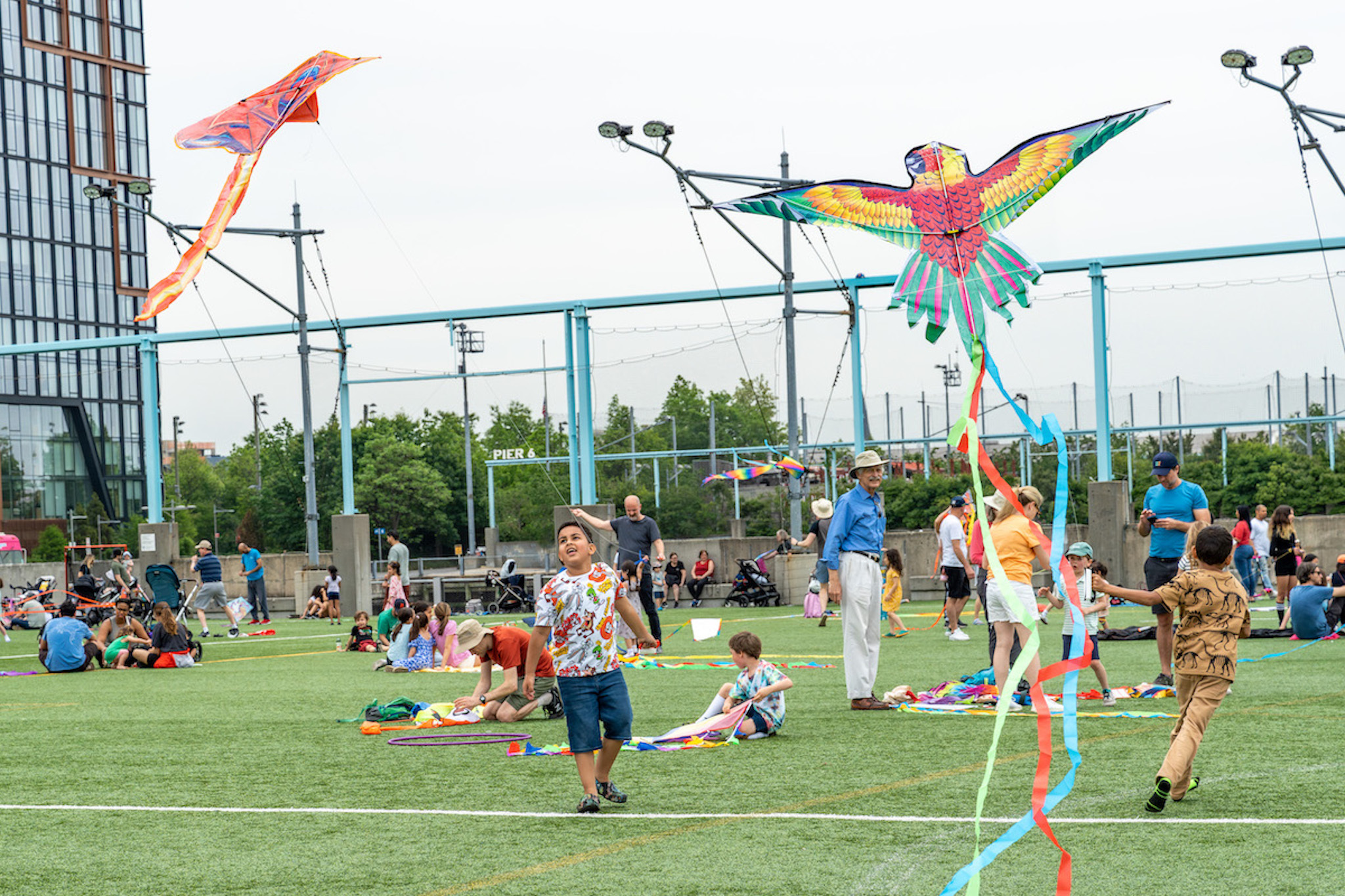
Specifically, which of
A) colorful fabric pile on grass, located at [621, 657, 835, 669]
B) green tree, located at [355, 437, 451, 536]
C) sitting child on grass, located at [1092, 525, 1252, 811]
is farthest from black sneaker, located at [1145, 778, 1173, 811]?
green tree, located at [355, 437, 451, 536]

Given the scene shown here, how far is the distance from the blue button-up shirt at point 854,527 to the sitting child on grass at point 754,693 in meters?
1.21

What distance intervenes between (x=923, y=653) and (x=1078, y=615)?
12529 millimetres

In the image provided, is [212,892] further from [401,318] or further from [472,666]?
[401,318]

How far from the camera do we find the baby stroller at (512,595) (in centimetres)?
3122

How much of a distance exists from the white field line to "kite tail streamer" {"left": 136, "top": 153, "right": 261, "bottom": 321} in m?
5.05

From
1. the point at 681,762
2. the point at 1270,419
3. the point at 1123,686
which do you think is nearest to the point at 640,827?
the point at 681,762

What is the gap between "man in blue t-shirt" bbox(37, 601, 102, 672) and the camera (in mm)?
18344

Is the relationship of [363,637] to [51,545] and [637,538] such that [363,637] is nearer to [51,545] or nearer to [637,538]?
[637,538]

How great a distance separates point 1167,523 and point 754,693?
363 centimetres

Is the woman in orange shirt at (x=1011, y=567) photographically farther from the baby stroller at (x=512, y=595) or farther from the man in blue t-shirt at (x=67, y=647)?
the baby stroller at (x=512, y=595)

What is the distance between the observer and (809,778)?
813cm

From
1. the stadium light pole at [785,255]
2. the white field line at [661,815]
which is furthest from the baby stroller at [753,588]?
the white field line at [661,815]

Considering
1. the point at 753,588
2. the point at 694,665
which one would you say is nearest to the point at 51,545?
the point at 753,588

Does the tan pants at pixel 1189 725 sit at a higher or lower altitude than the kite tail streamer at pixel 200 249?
lower
